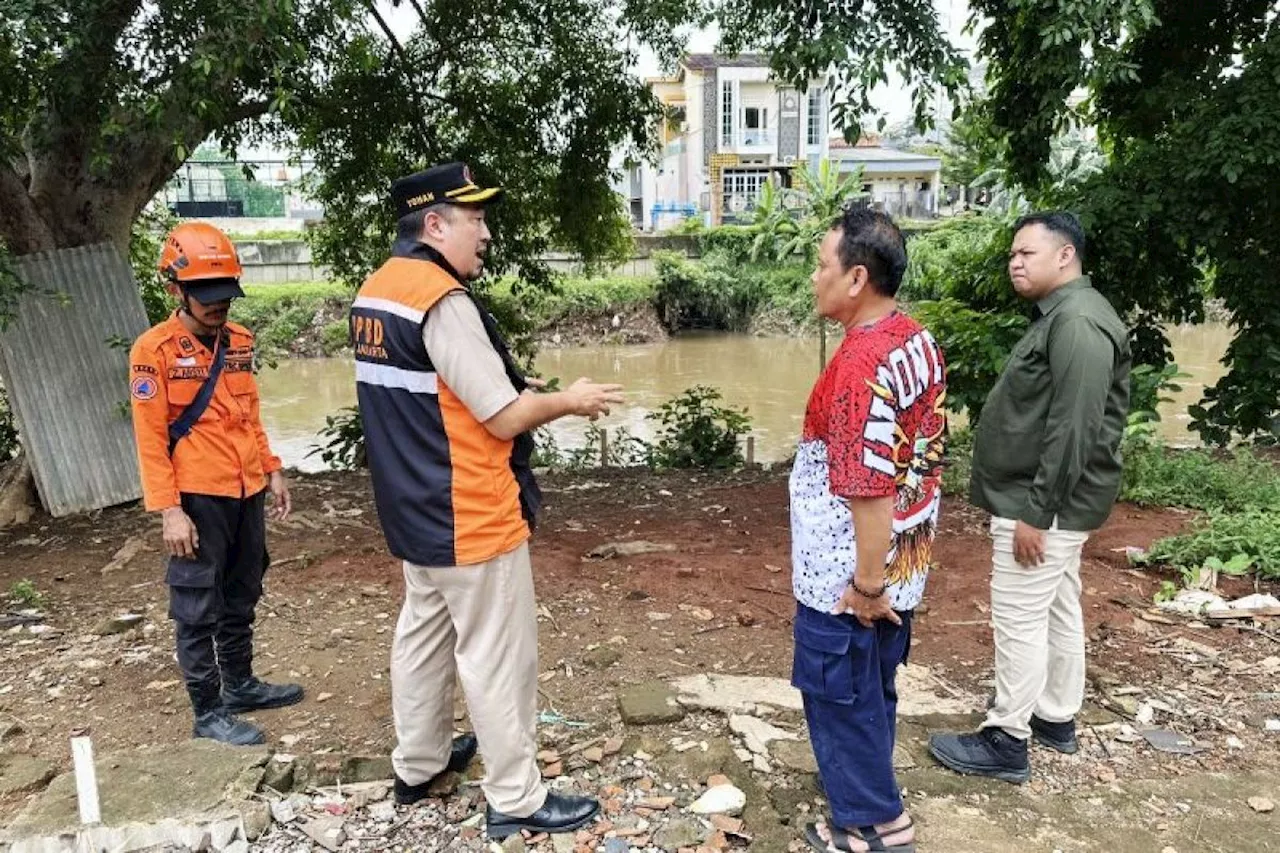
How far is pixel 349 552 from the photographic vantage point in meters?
5.31

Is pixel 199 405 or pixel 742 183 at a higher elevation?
pixel 742 183

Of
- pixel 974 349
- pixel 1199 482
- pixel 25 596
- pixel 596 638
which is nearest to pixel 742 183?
pixel 974 349

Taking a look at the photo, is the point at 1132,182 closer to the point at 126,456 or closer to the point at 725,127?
the point at 126,456

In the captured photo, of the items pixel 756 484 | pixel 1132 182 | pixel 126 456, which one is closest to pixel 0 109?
pixel 126 456

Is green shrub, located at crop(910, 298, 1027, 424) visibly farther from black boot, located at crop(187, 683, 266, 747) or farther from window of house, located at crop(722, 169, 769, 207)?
window of house, located at crop(722, 169, 769, 207)

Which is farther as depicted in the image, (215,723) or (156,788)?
(215,723)

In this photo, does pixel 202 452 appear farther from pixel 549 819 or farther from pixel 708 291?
pixel 708 291

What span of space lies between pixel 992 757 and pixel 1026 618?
446 millimetres

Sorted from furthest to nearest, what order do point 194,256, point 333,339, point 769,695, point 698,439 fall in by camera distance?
1. point 333,339
2. point 698,439
3. point 769,695
4. point 194,256

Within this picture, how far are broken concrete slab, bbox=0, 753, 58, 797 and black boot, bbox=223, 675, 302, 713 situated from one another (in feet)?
1.89

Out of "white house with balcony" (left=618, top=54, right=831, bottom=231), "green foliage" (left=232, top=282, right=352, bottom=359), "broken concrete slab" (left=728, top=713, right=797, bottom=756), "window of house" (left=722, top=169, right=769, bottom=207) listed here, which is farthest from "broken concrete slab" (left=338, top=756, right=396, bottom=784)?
"window of house" (left=722, top=169, right=769, bottom=207)

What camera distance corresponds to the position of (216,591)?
10.4 feet

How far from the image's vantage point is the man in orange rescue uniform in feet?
9.89

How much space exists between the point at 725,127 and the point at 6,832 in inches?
1428
